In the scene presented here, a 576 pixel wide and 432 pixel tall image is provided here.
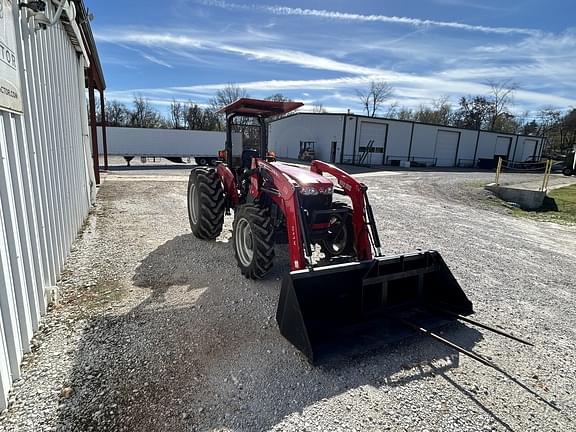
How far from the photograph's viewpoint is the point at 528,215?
10.5 metres

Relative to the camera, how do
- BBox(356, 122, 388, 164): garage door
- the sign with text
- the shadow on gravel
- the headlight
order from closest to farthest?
the shadow on gravel
the sign with text
the headlight
BBox(356, 122, 388, 164): garage door

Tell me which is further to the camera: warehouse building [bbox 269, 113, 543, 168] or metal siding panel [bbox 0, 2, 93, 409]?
warehouse building [bbox 269, 113, 543, 168]

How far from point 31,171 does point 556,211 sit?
14.1m

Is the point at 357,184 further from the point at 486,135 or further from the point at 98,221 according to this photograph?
the point at 486,135

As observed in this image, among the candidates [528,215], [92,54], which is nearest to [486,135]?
[528,215]

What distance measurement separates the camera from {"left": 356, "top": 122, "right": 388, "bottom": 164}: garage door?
2988 cm

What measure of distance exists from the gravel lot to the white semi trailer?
68.1 ft

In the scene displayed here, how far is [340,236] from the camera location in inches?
164

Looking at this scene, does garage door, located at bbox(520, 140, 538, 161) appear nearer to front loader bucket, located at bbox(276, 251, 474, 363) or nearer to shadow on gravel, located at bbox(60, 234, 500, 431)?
front loader bucket, located at bbox(276, 251, 474, 363)

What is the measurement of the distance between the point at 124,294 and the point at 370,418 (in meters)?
2.98

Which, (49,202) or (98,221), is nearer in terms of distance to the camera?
(49,202)

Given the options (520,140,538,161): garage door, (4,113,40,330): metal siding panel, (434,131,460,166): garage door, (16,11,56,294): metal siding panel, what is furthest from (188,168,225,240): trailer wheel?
(520,140,538,161): garage door

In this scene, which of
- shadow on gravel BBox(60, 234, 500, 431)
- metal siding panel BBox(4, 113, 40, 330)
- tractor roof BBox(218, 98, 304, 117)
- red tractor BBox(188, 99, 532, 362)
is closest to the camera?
shadow on gravel BBox(60, 234, 500, 431)

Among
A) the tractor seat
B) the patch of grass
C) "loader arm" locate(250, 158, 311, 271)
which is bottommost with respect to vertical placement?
the patch of grass
